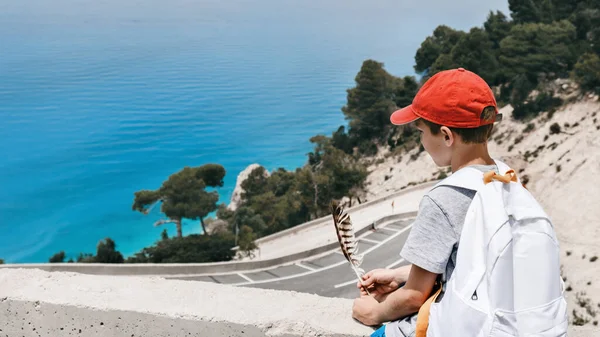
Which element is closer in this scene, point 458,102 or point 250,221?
point 458,102

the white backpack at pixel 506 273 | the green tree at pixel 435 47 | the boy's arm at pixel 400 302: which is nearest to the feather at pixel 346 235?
the boy's arm at pixel 400 302

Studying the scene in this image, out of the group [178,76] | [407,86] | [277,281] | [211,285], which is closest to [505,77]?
[407,86]

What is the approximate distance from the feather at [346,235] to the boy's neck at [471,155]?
52cm

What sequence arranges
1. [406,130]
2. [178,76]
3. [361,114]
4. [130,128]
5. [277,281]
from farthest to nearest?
[178,76], [130,128], [361,114], [406,130], [277,281]

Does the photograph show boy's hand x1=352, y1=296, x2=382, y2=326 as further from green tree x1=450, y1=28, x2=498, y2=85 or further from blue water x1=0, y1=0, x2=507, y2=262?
blue water x1=0, y1=0, x2=507, y2=262

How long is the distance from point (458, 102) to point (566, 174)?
27.3 meters

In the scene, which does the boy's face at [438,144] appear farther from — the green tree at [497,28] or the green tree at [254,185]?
the green tree at [497,28]

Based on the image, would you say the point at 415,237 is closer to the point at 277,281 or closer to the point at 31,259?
the point at 277,281

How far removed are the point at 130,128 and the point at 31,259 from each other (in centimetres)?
4021

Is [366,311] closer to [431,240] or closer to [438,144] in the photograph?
[431,240]

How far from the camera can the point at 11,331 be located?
7.70 feet

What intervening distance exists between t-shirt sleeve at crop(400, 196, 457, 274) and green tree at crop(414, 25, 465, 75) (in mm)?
50777

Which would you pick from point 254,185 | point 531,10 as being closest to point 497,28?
point 531,10

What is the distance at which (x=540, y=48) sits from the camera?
39.0 meters
